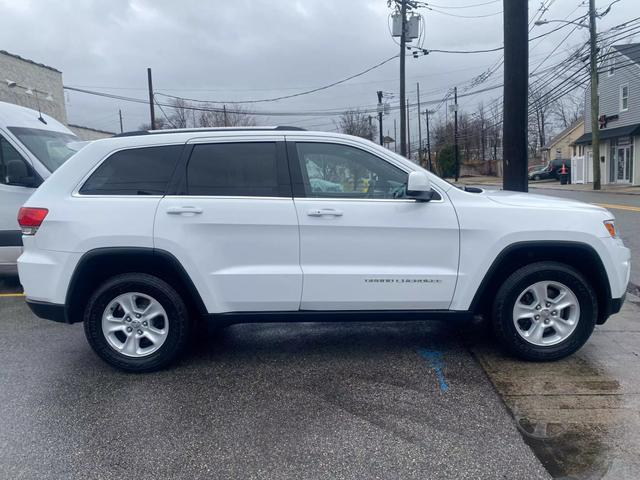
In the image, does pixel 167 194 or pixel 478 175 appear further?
pixel 478 175

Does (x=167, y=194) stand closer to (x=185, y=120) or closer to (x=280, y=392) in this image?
(x=280, y=392)

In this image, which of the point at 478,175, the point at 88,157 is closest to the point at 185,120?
the point at 478,175

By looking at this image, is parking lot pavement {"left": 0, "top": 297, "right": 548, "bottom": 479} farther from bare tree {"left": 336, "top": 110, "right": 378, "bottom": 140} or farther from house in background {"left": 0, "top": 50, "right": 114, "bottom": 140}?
bare tree {"left": 336, "top": 110, "right": 378, "bottom": 140}

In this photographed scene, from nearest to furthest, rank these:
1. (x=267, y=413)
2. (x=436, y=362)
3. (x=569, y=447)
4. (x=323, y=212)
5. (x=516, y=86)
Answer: (x=569, y=447)
(x=267, y=413)
(x=323, y=212)
(x=436, y=362)
(x=516, y=86)

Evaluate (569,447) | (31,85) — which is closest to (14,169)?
(569,447)

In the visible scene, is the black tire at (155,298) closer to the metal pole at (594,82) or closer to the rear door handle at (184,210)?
the rear door handle at (184,210)

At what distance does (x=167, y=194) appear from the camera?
4207mm

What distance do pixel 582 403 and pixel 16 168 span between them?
664cm

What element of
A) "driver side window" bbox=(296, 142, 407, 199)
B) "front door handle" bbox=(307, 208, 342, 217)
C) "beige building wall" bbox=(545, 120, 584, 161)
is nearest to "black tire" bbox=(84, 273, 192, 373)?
"front door handle" bbox=(307, 208, 342, 217)

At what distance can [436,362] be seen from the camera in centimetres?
443

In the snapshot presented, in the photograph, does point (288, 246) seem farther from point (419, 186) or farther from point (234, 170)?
point (419, 186)

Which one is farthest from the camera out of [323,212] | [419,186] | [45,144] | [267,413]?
[45,144]

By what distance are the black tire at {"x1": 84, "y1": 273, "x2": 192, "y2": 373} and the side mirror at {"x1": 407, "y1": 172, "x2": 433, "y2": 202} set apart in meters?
2.01

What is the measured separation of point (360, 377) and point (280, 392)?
2.14 feet
